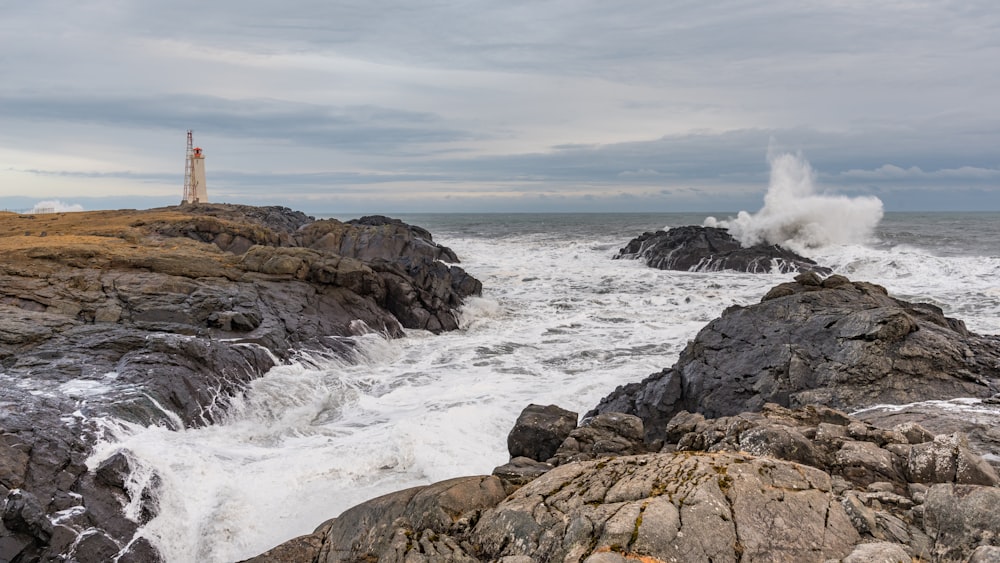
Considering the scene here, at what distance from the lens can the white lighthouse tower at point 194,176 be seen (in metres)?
59.3

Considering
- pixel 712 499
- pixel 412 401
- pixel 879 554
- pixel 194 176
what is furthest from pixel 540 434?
pixel 194 176

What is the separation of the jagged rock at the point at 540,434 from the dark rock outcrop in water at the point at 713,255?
100ft

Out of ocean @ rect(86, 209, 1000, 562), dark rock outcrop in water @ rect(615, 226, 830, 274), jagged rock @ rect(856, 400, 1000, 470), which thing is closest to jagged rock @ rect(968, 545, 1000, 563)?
jagged rock @ rect(856, 400, 1000, 470)

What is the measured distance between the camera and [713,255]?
Result: 1561 inches

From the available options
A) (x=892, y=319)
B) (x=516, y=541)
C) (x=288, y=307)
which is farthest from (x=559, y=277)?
(x=516, y=541)

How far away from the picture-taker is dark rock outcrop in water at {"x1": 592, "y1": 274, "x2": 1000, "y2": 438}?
1122cm

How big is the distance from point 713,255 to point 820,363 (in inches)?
1129

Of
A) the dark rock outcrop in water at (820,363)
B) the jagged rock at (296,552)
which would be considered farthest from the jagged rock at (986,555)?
the dark rock outcrop in water at (820,363)

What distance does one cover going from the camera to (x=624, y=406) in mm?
12805

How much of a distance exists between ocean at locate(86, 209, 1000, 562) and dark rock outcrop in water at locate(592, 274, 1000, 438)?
9.20 feet

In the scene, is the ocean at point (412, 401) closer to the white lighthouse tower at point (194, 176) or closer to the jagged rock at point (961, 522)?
the jagged rock at point (961, 522)

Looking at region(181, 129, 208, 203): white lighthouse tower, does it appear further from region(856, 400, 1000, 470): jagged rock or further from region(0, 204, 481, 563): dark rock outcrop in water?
region(856, 400, 1000, 470): jagged rock

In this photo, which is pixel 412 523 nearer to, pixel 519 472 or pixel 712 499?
pixel 519 472

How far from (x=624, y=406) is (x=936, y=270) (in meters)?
30.6
